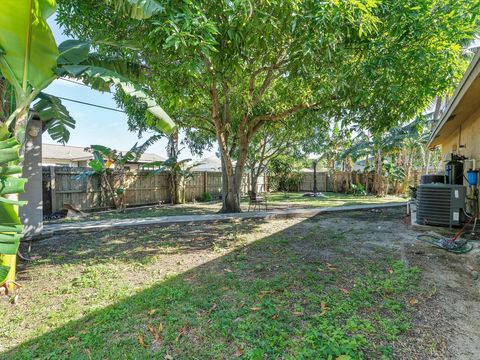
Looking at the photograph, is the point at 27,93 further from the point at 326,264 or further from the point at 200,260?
the point at 326,264

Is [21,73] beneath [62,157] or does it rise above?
beneath

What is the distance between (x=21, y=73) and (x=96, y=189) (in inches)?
354

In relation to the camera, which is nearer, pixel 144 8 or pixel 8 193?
pixel 8 193

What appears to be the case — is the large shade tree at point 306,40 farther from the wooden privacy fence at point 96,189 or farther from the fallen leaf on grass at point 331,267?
the wooden privacy fence at point 96,189

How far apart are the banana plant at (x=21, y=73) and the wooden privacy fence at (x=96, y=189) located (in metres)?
6.79

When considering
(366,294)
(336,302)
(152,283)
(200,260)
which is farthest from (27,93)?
(366,294)

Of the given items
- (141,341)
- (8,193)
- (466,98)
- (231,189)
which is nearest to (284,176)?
(231,189)

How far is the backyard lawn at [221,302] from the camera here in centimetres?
238

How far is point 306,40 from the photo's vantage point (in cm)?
474

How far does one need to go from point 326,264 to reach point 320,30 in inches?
154

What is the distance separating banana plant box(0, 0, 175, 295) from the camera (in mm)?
2471

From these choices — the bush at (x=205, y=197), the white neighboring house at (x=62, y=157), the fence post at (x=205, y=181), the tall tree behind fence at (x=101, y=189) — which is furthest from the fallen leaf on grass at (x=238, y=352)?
the white neighboring house at (x=62, y=157)

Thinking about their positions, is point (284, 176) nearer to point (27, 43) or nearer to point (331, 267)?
point (331, 267)

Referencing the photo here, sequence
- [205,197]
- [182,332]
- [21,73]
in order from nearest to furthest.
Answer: [182,332]
[21,73]
[205,197]
